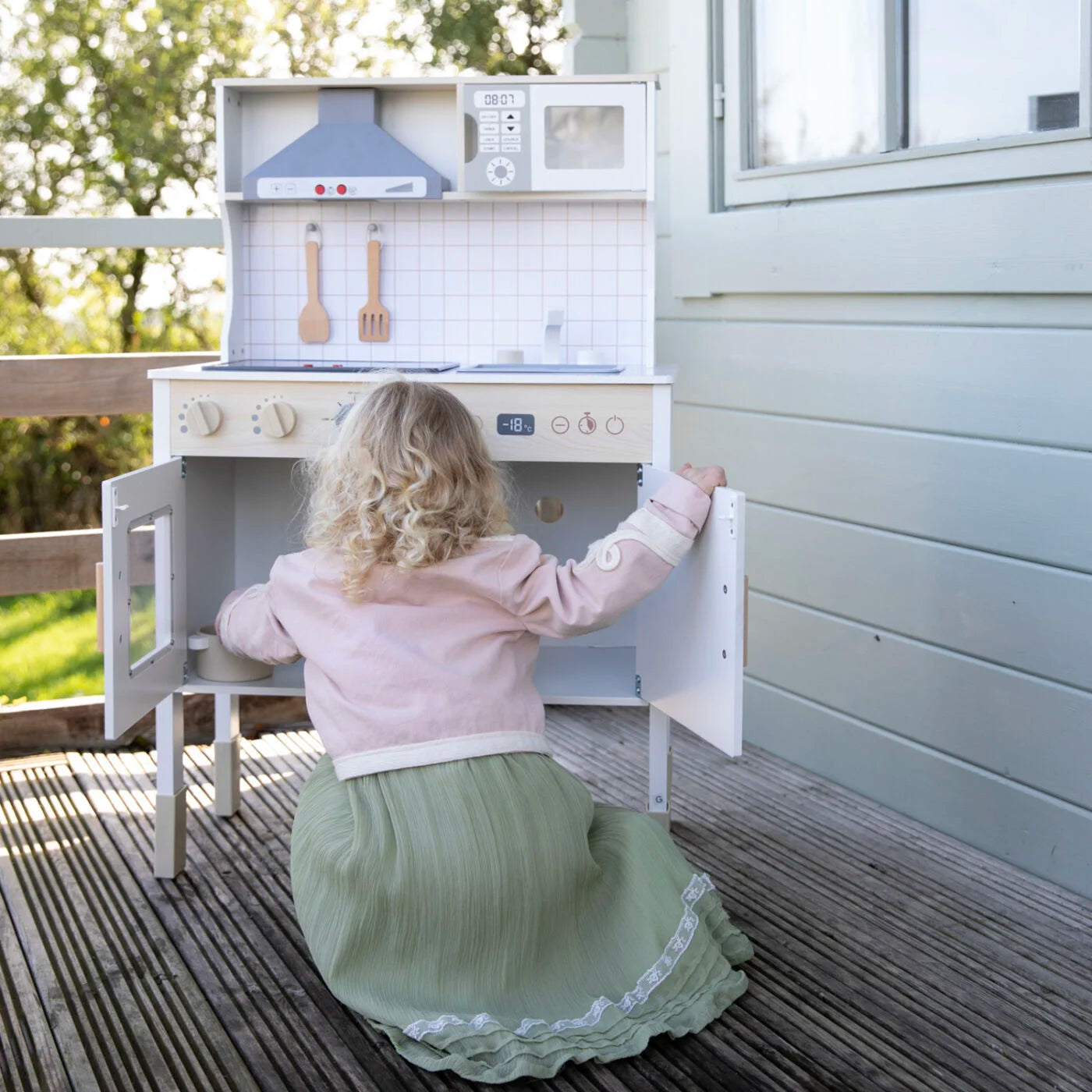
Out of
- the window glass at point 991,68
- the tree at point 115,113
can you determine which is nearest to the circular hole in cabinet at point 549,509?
the window glass at point 991,68

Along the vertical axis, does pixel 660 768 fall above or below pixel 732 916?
above

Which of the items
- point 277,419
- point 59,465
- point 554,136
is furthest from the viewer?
point 59,465

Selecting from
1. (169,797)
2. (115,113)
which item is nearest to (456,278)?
(169,797)

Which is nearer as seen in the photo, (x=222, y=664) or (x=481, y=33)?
(x=222, y=664)

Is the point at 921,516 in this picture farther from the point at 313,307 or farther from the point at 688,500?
the point at 313,307

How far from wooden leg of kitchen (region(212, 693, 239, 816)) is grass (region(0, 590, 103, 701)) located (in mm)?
1878

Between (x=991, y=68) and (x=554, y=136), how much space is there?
79cm

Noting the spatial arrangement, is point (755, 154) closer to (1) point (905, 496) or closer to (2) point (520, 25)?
(1) point (905, 496)

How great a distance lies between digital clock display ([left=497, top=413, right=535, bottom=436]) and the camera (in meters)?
2.29

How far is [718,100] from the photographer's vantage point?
10.6 ft

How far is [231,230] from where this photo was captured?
107 inches

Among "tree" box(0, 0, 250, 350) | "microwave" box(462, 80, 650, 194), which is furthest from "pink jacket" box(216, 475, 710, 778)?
"tree" box(0, 0, 250, 350)

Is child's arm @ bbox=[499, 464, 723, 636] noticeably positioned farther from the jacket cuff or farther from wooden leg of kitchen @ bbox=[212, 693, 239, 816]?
wooden leg of kitchen @ bbox=[212, 693, 239, 816]

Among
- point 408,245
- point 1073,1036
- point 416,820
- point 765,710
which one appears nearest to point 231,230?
point 408,245
